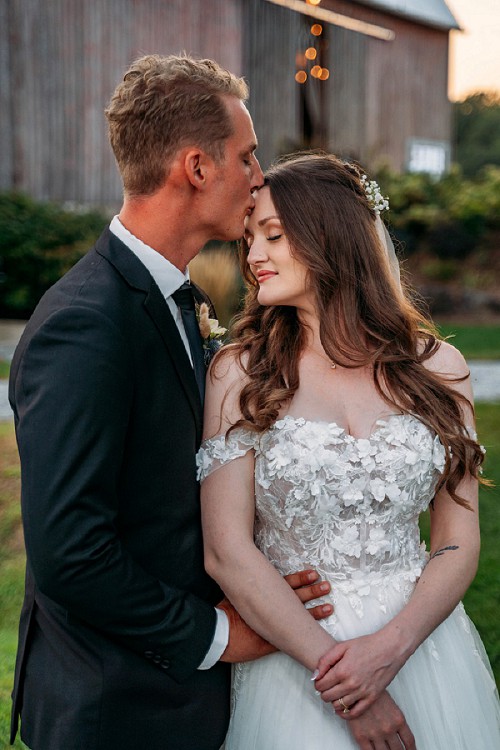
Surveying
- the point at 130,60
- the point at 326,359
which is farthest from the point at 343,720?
the point at 130,60

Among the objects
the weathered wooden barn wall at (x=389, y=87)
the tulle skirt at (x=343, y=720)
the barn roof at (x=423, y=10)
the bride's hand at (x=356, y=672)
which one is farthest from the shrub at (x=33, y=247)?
the barn roof at (x=423, y=10)

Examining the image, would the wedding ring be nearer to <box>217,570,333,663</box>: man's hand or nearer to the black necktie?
<box>217,570,333,663</box>: man's hand

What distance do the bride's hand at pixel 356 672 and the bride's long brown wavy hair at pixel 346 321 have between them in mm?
581

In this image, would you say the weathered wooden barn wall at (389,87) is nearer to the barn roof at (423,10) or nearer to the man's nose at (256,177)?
the barn roof at (423,10)

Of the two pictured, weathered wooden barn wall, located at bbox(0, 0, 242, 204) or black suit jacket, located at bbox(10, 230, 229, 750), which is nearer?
black suit jacket, located at bbox(10, 230, 229, 750)

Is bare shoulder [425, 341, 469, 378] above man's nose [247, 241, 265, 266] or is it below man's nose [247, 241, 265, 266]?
below

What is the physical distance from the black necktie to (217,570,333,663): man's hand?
60 centimetres

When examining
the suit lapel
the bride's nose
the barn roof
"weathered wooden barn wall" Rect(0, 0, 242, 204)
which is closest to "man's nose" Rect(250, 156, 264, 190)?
the bride's nose

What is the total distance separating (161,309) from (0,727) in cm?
264

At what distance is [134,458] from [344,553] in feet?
2.56

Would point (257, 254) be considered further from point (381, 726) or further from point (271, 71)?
point (271, 71)

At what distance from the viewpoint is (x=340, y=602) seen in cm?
248

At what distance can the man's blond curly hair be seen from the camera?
7.14 feet

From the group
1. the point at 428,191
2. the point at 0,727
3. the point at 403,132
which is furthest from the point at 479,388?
the point at 403,132
